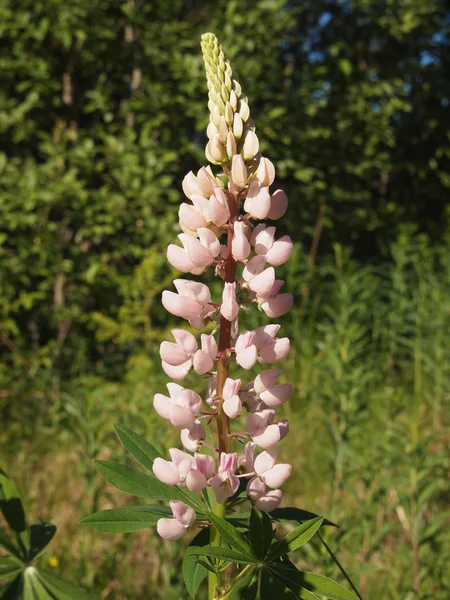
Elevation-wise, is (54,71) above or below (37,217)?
above

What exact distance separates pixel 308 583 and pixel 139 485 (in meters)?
0.30

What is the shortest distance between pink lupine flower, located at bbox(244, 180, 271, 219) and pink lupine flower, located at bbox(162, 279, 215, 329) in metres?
0.14

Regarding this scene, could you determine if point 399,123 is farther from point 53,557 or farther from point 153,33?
point 53,557

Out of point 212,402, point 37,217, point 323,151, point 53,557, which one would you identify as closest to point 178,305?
point 212,402

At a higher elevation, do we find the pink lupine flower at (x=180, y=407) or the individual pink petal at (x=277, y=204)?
the individual pink petal at (x=277, y=204)

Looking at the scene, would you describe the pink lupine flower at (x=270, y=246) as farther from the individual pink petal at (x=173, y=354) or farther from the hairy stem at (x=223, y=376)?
the individual pink petal at (x=173, y=354)

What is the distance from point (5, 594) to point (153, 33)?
4.17 m

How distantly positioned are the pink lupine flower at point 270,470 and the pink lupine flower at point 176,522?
122 mm

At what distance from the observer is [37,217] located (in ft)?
14.1

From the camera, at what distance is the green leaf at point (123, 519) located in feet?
3.01

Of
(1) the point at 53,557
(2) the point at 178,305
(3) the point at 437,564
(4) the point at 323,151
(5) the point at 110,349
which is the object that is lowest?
(5) the point at 110,349

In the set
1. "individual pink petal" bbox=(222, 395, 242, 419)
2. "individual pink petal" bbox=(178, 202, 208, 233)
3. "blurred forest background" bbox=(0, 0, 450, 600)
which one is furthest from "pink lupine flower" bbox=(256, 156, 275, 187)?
"blurred forest background" bbox=(0, 0, 450, 600)

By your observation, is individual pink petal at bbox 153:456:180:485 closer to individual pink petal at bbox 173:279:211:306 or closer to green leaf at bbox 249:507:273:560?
green leaf at bbox 249:507:273:560

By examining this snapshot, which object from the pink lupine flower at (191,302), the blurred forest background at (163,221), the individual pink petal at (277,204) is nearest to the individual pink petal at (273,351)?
the pink lupine flower at (191,302)
